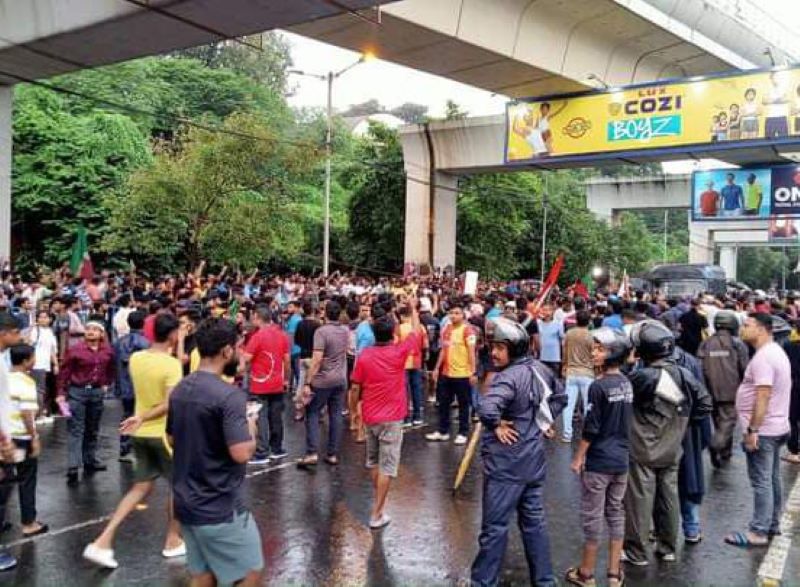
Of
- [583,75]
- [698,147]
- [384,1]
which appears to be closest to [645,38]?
[583,75]

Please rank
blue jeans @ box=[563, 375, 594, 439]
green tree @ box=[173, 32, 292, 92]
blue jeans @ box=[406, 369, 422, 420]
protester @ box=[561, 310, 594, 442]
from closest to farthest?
protester @ box=[561, 310, 594, 442] < blue jeans @ box=[563, 375, 594, 439] < blue jeans @ box=[406, 369, 422, 420] < green tree @ box=[173, 32, 292, 92]

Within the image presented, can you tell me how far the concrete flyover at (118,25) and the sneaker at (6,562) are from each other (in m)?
7.91

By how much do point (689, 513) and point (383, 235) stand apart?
2376 centimetres

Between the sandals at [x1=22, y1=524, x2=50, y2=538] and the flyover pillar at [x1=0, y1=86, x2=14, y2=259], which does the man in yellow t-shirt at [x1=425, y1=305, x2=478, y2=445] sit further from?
the flyover pillar at [x1=0, y1=86, x2=14, y2=259]

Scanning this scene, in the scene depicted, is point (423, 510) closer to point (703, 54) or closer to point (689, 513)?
point (689, 513)

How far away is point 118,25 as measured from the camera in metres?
12.3

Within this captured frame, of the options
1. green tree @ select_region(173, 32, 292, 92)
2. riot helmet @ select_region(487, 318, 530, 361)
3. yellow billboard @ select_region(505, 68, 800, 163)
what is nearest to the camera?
riot helmet @ select_region(487, 318, 530, 361)

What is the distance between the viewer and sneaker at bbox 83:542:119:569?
555 centimetres

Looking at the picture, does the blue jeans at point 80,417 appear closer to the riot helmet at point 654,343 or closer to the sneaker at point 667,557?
the riot helmet at point 654,343

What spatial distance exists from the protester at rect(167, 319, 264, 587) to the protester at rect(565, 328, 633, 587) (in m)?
2.45

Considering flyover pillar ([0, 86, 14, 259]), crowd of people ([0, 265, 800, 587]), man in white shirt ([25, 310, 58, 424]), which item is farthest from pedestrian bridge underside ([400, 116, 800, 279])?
man in white shirt ([25, 310, 58, 424])

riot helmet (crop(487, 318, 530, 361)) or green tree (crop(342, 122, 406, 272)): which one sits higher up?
green tree (crop(342, 122, 406, 272))

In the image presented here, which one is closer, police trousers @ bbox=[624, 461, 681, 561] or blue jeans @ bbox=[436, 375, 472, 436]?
police trousers @ bbox=[624, 461, 681, 561]

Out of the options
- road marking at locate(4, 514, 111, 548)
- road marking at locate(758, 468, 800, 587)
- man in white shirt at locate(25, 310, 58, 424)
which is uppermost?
man in white shirt at locate(25, 310, 58, 424)
